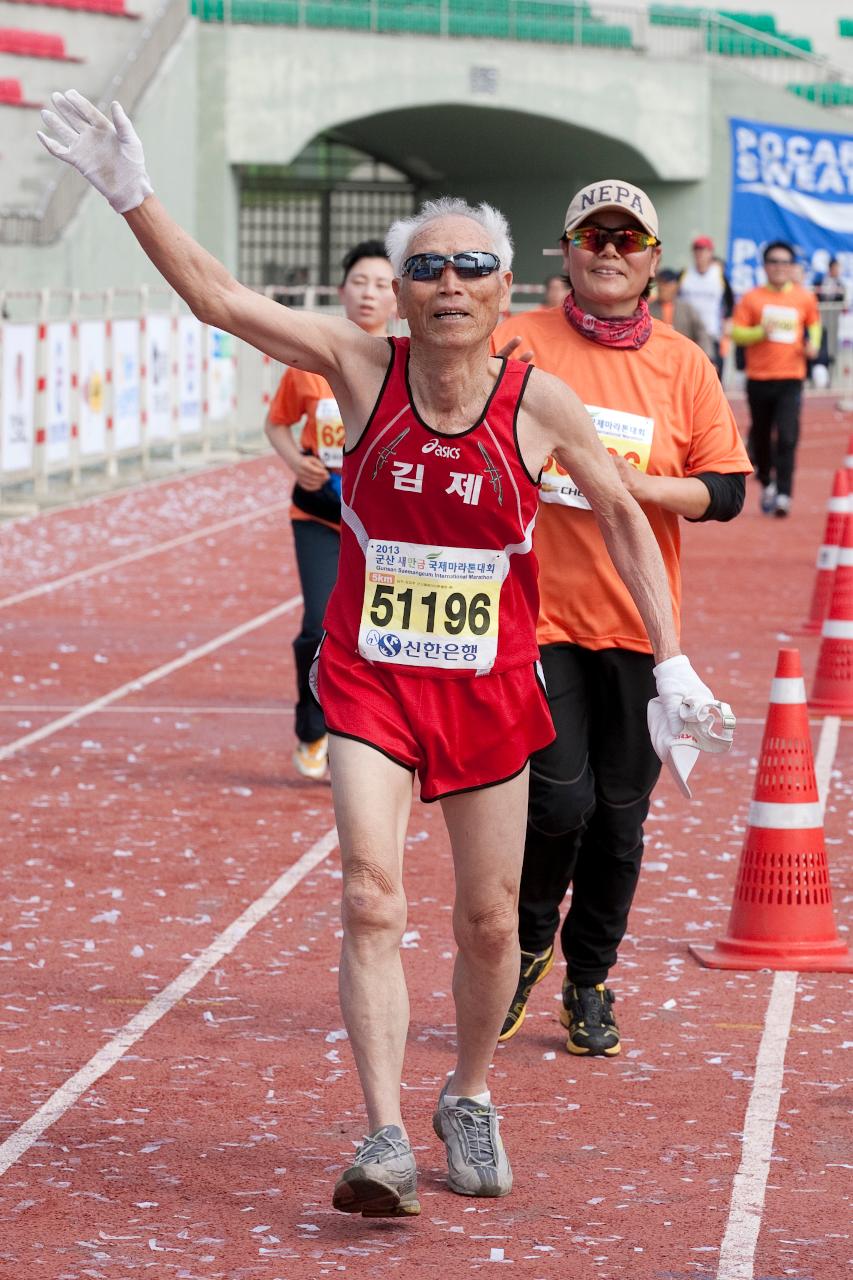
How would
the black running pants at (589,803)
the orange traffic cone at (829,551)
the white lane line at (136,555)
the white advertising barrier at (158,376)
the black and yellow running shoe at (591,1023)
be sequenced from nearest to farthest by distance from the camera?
the black running pants at (589,803), the black and yellow running shoe at (591,1023), the orange traffic cone at (829,551), the white lane line at (136,555), the white advertising barrier at (158,376)

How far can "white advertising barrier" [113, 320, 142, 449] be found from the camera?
24.0 meters

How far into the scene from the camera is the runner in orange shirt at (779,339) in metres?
20.2

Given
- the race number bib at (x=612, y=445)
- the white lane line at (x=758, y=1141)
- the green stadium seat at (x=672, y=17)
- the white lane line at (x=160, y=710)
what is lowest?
the white lane line at (x=160, y=710)

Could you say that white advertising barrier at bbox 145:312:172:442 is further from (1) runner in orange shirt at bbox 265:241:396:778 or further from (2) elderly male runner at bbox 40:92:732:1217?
(2) elderly male runner at bbox 40:92:732:1217

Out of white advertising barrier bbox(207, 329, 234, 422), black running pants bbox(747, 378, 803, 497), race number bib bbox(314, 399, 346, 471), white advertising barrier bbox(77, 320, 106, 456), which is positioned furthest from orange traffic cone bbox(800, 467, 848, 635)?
white advertising barrier bbox(207, 329, 234, 422)

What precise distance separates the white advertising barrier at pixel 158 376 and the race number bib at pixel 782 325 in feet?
24.7

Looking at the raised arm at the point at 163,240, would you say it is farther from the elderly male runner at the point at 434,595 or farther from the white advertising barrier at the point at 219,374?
the white advertising barrier at the point at 219,374

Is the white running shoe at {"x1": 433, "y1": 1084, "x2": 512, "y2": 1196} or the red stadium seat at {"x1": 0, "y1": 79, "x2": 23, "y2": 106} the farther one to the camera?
the red stadium seat at {"x1": 0, "y1": 79, "x2": 23, "y2": 106}

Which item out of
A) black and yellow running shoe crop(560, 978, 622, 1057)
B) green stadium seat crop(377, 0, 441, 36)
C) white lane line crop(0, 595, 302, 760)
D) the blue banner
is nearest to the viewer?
black and yellow running shoe crop(560, 978, 622, 1057)

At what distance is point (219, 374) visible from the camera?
92.7ft

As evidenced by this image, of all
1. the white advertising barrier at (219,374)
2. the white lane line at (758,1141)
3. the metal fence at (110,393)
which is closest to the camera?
the white lane line at (758,1141)

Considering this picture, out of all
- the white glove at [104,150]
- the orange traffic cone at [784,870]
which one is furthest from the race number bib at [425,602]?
the orange traffic cone at [784,870]

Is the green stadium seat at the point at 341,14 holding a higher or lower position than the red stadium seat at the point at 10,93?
higher

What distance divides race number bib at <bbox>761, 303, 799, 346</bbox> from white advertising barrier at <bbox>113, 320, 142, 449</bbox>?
279 inches
